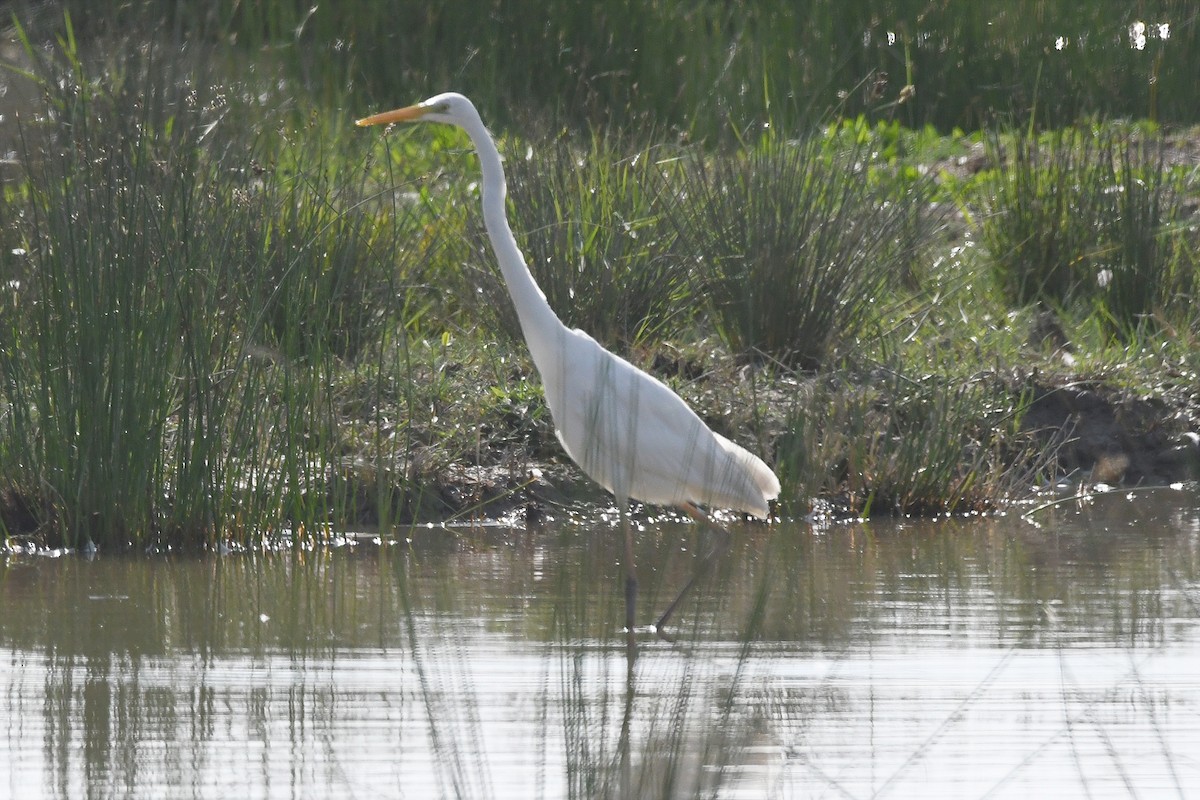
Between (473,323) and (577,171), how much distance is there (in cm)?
80

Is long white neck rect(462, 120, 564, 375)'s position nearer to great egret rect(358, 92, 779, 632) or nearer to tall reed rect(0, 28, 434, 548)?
great egret rect(358, 92, 779, 632)

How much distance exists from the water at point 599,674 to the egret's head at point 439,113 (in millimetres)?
1331

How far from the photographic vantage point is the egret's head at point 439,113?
553 cm

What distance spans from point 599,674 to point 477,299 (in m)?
3.55

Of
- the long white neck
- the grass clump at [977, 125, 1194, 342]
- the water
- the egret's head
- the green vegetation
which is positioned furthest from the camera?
the grass clump at [977, 125, 1194, 342]

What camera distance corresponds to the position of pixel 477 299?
732cm

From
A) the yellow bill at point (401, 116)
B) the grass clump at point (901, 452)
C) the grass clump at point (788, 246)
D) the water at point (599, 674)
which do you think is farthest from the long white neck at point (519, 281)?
the grass clump at point (788, 246)

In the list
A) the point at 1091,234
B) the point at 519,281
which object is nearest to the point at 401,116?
the point at 519,281

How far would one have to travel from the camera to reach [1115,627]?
4312 millimetres

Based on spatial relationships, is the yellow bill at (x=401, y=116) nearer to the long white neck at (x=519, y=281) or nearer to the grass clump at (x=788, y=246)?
the long white neck at (x=519, y=281)

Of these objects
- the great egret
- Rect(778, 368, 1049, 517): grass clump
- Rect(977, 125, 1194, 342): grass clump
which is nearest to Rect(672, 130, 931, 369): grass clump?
Rect(778, 368, 1049, 517): grass clump

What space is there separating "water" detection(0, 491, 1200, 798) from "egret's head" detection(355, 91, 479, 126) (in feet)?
4.37

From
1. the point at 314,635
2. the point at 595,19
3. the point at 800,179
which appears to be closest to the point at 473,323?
the point at 800,179

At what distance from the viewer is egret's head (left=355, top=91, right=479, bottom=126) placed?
5531 millimetres
